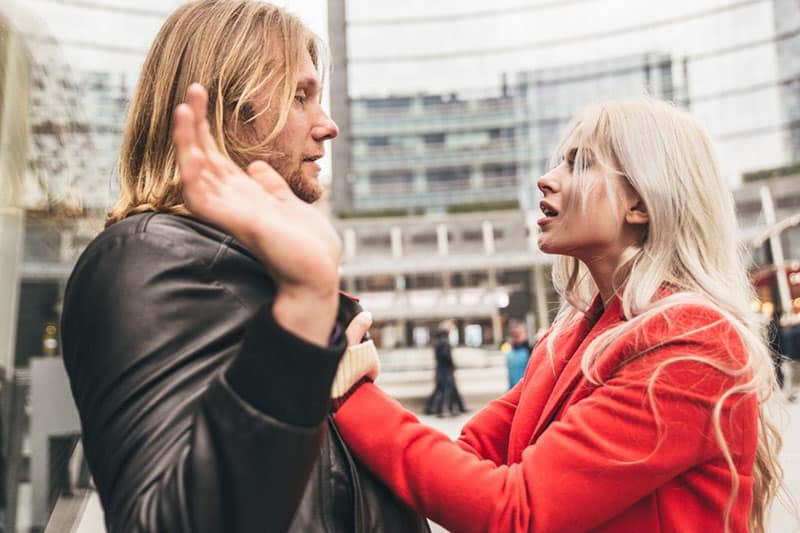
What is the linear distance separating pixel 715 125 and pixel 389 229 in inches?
980

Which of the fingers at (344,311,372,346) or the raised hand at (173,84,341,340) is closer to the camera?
the raised hand at (173,84,341,340)

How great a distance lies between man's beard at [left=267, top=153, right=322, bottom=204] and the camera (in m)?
1.05

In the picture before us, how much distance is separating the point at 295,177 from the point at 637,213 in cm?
68

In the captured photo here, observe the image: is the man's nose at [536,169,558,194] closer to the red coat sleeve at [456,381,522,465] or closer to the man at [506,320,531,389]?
the red coat sleeve at [456,381,522,465]

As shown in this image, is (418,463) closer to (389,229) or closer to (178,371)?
(178,371)

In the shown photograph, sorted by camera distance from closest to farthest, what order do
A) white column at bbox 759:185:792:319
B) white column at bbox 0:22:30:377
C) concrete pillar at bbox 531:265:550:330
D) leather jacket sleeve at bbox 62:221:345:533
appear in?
leather jacket sleeve at bbox 62:221:345:533, white column at bbox 0:22:30:377, white column at bbox 759:185:792:319, concrete pillar at bbox 531:265:550:330

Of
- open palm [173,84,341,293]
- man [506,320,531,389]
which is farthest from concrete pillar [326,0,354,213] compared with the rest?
open palm [173,84,341,293]

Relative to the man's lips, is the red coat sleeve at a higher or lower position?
lower

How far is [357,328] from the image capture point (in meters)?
0.98

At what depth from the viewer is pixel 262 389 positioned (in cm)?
57

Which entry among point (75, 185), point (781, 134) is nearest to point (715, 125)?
point (781, 134)

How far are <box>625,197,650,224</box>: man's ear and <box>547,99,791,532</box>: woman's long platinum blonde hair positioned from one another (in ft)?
0.07

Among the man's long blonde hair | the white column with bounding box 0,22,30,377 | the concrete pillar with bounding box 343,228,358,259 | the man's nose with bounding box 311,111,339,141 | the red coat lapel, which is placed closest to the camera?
the man's long blonde hair

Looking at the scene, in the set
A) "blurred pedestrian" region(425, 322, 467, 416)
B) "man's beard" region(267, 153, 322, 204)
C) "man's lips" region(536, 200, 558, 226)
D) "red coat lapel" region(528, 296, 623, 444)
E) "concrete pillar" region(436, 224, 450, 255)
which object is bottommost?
"blurred pedestrian" region(425, 322, 467, 416)
